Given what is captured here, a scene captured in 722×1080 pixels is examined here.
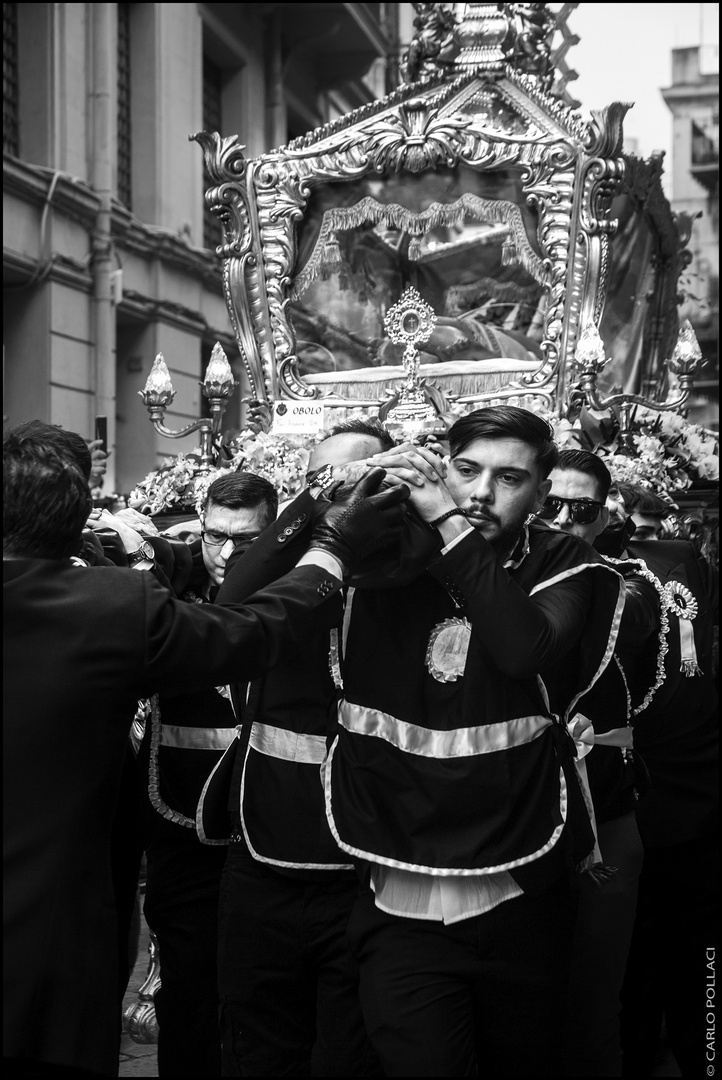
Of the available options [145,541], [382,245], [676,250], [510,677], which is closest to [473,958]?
[510,677]

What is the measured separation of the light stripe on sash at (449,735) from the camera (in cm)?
256

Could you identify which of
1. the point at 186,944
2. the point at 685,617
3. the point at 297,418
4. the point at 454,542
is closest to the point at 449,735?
the point at 454,542

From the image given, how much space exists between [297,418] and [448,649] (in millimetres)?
5826

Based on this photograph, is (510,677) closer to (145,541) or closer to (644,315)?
(145,541)

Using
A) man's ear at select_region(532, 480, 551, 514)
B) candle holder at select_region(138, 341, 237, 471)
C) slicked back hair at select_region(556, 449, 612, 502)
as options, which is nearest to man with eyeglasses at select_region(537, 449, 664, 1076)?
slicked back hair at select_region(556, 449, 612, 502)

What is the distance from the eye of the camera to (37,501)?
7.94ft

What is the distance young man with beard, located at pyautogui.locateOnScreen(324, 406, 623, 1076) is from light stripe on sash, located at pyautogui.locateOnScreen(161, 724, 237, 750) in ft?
3.16

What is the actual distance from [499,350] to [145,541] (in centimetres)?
525

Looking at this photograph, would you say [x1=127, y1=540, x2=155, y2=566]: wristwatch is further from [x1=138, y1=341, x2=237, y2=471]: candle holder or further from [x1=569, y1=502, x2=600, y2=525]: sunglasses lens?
[x1=138, y1=341, x2=237, y2=471]: candle holder

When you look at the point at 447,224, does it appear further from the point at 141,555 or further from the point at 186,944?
the point at 186,944

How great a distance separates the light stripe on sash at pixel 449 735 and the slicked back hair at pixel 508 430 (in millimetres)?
561

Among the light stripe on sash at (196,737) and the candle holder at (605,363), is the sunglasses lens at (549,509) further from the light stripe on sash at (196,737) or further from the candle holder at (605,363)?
the candle holder at (605,363)

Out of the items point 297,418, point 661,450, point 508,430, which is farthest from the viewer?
point 297,418

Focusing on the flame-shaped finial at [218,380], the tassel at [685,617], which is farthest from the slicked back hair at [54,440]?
the flame-shaped finial at [218,380]
